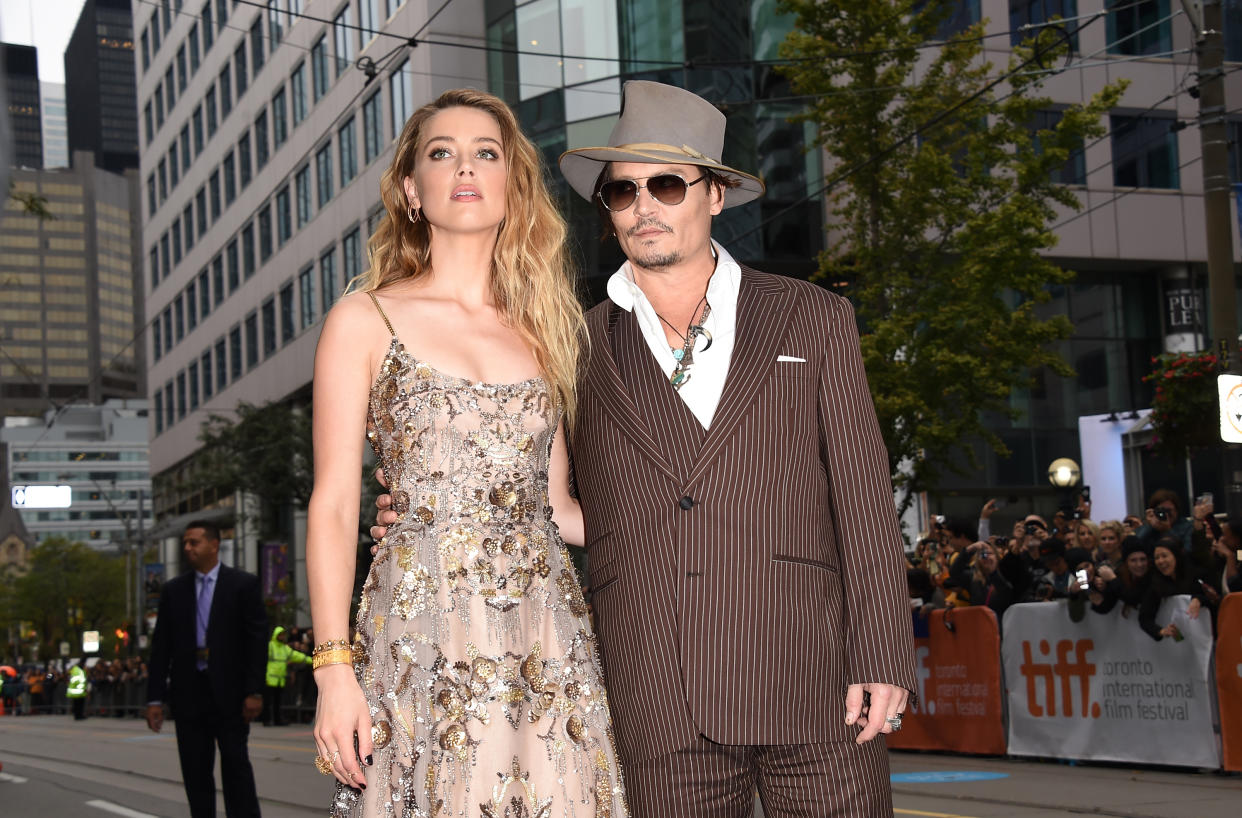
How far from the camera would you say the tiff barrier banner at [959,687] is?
41.9ft

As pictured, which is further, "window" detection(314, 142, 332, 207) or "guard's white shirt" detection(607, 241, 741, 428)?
"window" detection(314, 142, 332, 207)

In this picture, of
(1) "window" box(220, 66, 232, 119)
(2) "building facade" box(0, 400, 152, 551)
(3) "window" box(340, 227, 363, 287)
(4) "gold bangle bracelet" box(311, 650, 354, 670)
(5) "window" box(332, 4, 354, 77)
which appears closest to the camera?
(4) "gold bangle bracelet" box(311, 650, 354, 670)

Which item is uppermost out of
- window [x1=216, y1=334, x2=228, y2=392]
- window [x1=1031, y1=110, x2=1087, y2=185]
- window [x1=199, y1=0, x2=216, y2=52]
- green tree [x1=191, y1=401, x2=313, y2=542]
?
window [x1=199, y1=0, x2=216, y2=52]

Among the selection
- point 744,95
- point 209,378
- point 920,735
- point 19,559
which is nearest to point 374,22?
point 744,95

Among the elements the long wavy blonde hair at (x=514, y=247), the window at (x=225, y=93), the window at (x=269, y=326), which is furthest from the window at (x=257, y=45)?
the long wavy blonde hair at (x=514, y=247)

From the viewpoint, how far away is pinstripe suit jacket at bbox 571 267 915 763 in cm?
335

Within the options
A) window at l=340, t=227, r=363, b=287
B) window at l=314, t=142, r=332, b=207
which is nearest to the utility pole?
window at l=340, t=227, r=363, b=287

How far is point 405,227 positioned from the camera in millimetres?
3850

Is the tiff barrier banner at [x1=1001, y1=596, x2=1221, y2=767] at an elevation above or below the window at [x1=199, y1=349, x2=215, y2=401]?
below

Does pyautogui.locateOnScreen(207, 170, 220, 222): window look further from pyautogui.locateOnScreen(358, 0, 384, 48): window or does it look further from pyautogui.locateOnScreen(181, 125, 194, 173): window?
pyautogui.locateOnScreen(358, 0, 384, 48): window

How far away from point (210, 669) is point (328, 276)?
3188 centimetres

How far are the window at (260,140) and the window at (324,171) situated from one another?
18.8 ft

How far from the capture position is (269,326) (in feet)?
149

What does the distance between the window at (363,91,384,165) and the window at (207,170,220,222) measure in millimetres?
17385
